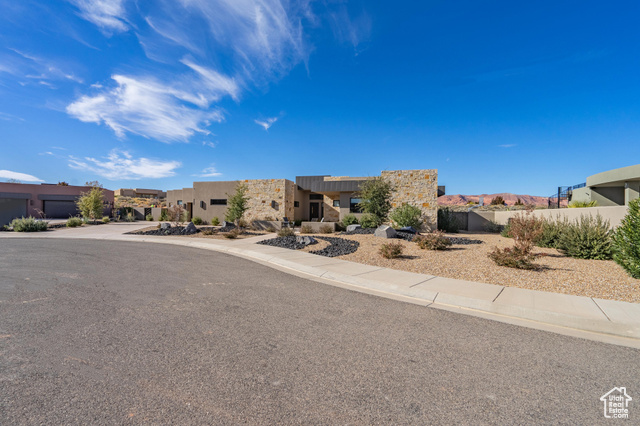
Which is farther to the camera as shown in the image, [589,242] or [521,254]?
[589,242]

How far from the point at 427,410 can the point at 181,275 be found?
7.40 meters

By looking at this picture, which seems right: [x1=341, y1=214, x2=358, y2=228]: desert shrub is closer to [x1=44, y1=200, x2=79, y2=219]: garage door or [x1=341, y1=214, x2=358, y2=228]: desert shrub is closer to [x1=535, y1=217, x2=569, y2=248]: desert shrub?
[x1=535, y1=217, x2=569, y2=248]: desert shrub

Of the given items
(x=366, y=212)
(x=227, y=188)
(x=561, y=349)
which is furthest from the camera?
(x=227, y=188)

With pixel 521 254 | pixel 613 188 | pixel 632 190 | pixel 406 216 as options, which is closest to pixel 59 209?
pixel 406 216

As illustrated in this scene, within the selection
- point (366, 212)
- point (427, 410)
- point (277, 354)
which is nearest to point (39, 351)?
point (277, 354)

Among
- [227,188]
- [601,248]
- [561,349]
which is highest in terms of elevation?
[227,188]

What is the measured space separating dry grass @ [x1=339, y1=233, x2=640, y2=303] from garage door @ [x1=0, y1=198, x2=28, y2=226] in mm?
45675

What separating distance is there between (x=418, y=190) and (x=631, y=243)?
14.1 meters

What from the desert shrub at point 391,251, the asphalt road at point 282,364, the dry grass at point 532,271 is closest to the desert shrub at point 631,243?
the dry grass at point 532,271

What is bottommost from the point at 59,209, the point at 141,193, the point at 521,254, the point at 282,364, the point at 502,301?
the point at 282,364

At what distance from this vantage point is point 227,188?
1120 inches

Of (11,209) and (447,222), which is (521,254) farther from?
(11,209)

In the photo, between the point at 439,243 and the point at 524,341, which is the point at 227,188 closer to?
the point at 439,243

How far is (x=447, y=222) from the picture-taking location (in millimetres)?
21594
